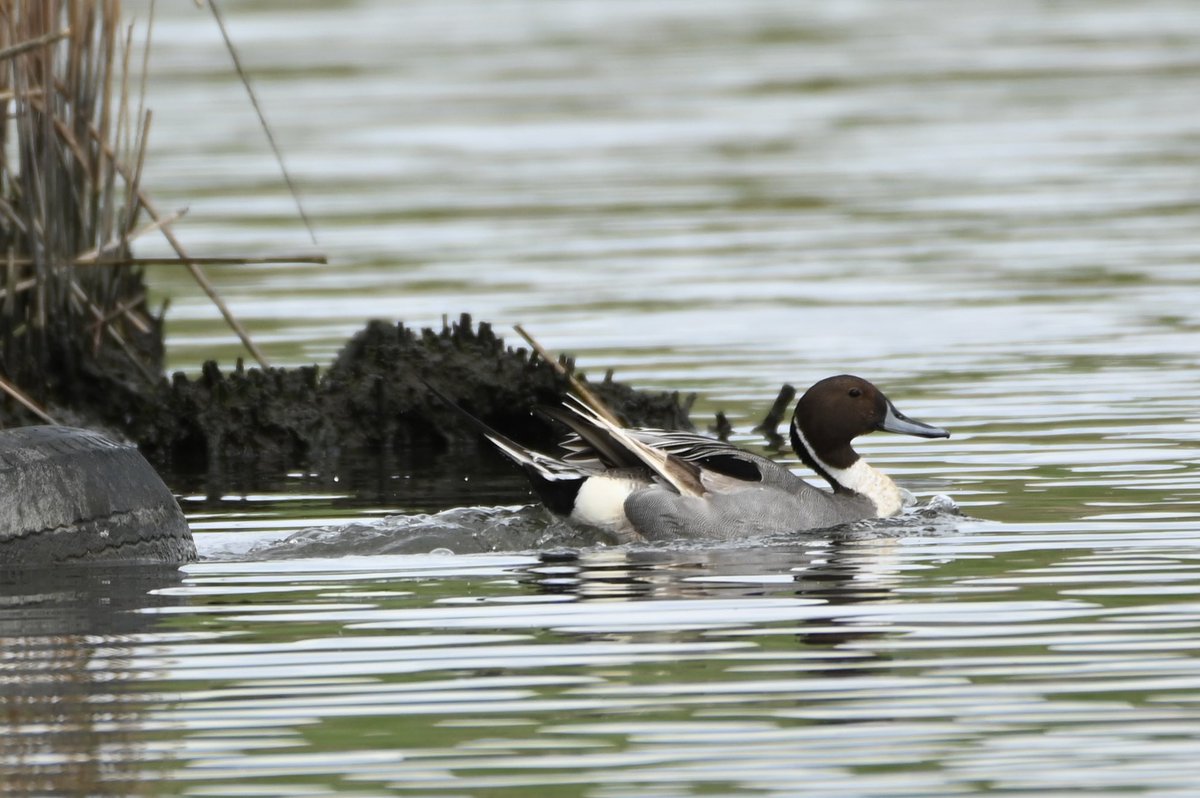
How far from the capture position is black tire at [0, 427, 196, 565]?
9992 mm

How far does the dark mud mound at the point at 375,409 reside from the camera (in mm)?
13609

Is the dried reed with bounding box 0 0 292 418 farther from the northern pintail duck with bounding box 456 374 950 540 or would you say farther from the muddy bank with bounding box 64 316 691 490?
the northern pintail duck with bounding box 456 374 950 540

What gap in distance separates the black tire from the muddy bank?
9.70 ft

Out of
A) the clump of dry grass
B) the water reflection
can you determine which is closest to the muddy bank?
the clump of dry grass

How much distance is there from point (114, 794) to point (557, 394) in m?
7.12

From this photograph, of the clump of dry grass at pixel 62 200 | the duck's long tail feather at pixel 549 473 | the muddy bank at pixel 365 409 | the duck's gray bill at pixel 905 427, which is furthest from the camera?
the muddy bank at pixel 365 409

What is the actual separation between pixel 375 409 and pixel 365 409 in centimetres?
5

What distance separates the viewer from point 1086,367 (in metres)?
15.3

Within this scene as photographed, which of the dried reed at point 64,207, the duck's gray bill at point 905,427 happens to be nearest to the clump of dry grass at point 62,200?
the dried reed at point 64,207

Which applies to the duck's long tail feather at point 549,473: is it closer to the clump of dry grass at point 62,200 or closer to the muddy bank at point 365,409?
the muddy bank at point 365,409

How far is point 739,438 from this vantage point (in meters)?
13.8

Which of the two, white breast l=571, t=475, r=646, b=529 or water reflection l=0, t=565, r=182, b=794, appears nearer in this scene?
water reflection l=0, t=565, r=182, b=794

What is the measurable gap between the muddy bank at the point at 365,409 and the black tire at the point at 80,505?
9.70ft

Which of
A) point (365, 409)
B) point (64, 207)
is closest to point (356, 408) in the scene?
point (365, 409)
